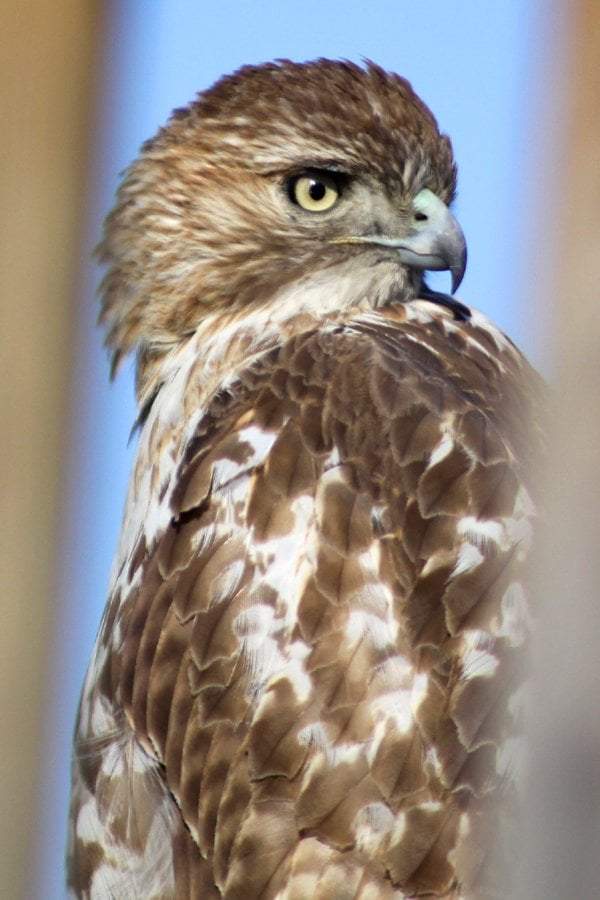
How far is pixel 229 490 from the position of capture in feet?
10.8

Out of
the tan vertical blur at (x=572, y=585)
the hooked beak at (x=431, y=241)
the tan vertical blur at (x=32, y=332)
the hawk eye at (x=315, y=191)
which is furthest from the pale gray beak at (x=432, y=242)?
the tan vertical blur at (x=572, y=585)

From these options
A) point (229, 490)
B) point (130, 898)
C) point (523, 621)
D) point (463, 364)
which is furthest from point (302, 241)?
A: point (130, 898)

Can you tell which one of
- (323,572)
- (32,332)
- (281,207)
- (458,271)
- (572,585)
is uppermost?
(281,207)

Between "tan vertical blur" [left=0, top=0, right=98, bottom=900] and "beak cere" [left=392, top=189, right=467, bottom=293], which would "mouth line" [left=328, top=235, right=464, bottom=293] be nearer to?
"beak cere" [left=392, top=189, right=467, bottom=293]

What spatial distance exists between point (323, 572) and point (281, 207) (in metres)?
1.46

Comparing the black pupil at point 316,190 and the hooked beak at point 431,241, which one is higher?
the black pupil at point 316,190

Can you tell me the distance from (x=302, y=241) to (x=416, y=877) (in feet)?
6.42

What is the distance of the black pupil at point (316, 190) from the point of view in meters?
4.05

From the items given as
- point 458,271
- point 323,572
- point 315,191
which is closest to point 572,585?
point 323,572

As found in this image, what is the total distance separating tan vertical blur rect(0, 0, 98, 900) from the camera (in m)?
1.52

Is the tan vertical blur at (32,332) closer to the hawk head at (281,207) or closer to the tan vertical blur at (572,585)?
the tan vertical blur at (572,585)

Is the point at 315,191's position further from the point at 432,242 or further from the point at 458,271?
the point at 458,271

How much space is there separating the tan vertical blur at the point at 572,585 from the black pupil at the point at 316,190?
3.10 m

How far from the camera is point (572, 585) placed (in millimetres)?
920
